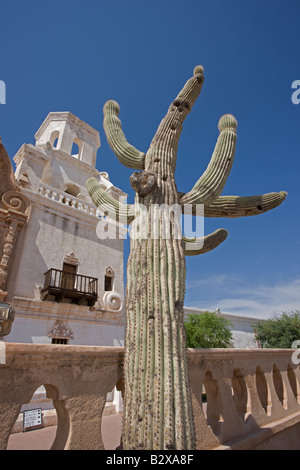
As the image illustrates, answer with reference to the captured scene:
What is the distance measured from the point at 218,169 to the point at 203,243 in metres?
1.19

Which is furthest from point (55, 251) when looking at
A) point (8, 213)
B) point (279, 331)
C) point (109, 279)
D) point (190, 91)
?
point (279, 331)

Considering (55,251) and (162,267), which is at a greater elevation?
(55,251)

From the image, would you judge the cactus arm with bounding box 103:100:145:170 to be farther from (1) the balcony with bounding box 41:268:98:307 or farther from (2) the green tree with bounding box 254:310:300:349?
(2) the green tree with bounding box 254:310:300:349

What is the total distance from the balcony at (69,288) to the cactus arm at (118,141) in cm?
600

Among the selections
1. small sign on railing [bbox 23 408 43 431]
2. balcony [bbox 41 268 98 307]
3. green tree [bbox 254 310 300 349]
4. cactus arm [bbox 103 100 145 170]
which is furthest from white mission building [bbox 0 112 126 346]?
green tree [bbox 254 310 300 349]

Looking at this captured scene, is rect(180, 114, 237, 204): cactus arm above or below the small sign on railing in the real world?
above

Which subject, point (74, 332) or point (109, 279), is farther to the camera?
point (109, 279)

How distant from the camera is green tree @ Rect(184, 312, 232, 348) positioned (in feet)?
45.1

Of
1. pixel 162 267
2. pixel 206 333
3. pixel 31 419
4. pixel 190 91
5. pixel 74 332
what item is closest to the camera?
pixel 162 267

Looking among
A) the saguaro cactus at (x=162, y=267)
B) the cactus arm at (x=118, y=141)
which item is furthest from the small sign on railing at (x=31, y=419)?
the cactus arm at (x=118, y=141)

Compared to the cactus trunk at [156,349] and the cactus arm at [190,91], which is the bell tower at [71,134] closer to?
the cactus arm at [190,91]

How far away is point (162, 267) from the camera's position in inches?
108

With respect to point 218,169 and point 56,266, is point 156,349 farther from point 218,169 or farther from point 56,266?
point 56,266

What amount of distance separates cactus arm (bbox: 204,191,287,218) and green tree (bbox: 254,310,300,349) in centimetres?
1764
